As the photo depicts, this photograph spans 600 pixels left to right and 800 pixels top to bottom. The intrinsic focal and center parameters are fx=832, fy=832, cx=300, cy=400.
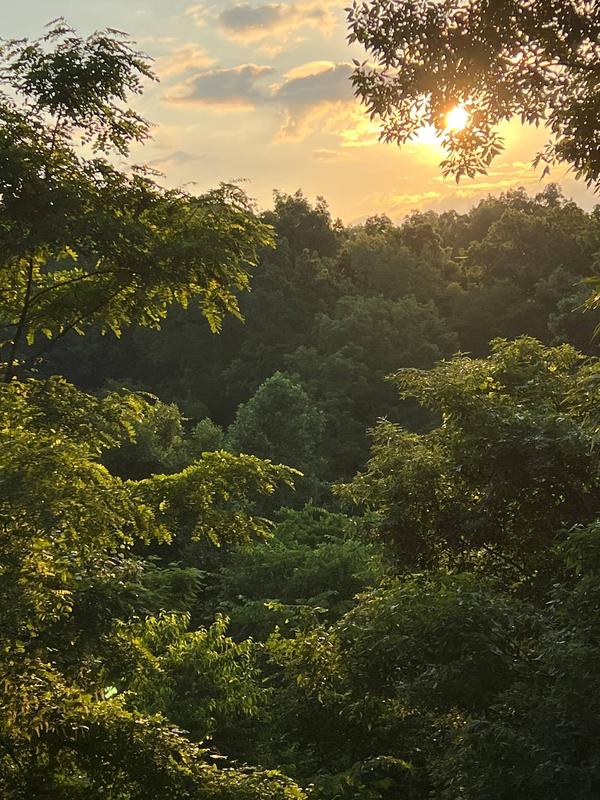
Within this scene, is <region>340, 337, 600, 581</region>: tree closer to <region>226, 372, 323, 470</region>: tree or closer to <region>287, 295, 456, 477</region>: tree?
<region>226, 372, 323, 470</region>: tree

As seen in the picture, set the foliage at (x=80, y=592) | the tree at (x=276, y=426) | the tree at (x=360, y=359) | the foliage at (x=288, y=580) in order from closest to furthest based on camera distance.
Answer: the foliage at (x=80, y=592) < the foliage at (x=288, y=580) < the tree at (x=276, y=426) < the tree at (x=360, y=359)

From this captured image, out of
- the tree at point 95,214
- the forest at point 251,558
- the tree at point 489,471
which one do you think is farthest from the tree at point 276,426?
the tree at point 95,214

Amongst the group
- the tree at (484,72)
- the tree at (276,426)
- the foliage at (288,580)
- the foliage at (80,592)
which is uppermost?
the tree at (484,72)

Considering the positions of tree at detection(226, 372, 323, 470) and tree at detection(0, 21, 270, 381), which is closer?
tree at detection(0, 21, 270, 381)

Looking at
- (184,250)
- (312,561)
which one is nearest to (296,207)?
(312,561)

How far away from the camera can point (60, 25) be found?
6.75 metres

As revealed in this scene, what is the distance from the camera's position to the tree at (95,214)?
254 inches

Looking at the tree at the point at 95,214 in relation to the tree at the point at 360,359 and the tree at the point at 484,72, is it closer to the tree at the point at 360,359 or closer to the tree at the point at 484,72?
the tree at the point at 484,72

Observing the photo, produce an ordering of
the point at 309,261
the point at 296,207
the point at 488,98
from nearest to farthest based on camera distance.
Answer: the point at 488,98
the point at 309,261
the point at 296,207

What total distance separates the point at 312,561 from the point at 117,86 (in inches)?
569

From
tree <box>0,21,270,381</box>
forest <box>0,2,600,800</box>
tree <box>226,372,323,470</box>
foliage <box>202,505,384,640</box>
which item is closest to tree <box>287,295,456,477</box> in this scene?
tree <box>226,372,323,470</box>

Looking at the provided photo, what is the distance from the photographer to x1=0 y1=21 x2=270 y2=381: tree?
6.46 meters

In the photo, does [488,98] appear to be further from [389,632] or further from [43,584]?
[389,632]

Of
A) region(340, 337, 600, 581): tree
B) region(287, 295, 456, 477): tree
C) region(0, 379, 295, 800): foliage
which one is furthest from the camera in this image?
region(287, 295, 456, 477): tree
